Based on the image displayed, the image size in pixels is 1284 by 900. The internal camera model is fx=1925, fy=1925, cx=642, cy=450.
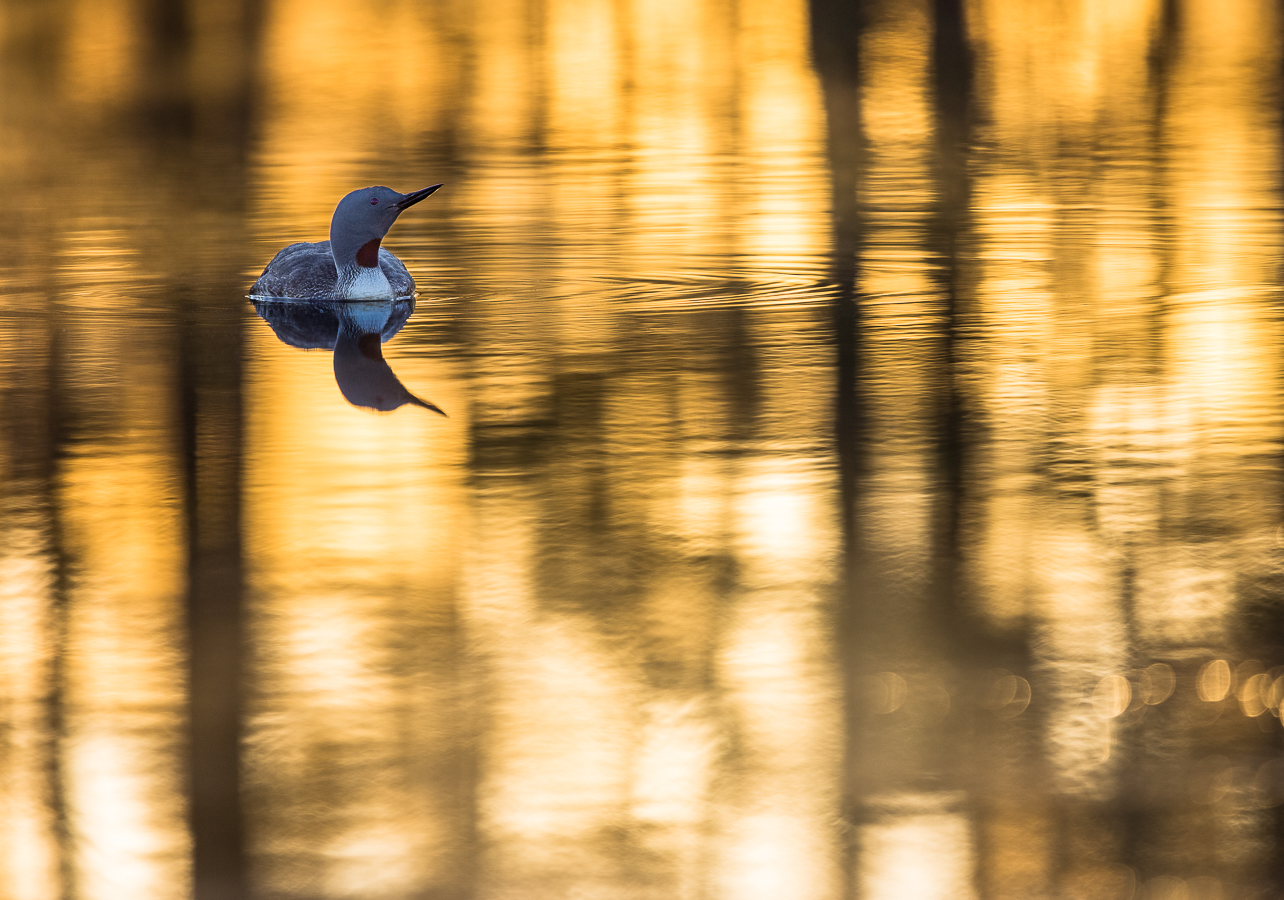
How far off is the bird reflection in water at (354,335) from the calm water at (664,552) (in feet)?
0.17

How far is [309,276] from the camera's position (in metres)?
10.5

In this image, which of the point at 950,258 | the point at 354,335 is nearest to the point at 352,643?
the point at 354,335

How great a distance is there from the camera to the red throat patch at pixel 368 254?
1050 cm

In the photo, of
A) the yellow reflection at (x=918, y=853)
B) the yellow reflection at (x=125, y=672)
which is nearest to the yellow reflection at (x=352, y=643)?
the yellow reflection at (x=125, y=672)

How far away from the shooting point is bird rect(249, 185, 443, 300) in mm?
10430

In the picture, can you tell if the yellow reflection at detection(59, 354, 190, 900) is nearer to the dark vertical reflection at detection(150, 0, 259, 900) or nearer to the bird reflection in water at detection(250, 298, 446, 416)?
the dark vertical reflection at detection(150, 0, 259, 900)

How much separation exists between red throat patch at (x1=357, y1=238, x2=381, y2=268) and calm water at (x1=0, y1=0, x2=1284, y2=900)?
34cm

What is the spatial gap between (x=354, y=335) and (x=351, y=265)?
95 cm

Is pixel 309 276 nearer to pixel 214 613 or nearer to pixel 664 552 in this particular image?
pixel 664 552

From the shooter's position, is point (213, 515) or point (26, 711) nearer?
point (26, 711)

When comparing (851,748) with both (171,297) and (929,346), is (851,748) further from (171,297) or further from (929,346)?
(171,297)

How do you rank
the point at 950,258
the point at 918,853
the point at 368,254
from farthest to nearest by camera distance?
1. the point at 950,258
2. the point at 368,254
3. the point at 918,853

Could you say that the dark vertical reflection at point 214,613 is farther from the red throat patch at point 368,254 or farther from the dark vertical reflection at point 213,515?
the red throat patch at point 368,254

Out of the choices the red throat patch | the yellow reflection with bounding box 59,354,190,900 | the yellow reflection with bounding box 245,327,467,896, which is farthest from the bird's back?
the yellow reflection with bounding box 59,354,190,900
